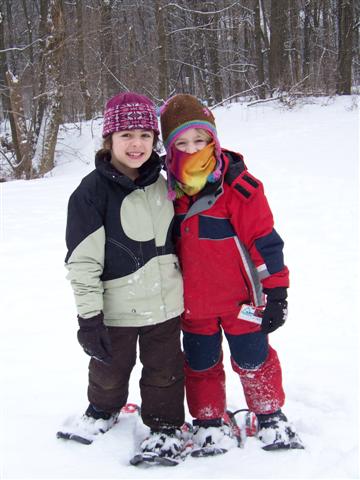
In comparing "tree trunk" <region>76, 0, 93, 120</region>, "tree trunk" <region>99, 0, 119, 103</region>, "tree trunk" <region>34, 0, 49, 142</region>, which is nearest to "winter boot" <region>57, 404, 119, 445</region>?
"tree trunk" <region>34, 0, 49, 142</region>

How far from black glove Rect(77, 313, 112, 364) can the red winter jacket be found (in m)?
0.40

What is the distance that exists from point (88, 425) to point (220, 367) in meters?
0.65

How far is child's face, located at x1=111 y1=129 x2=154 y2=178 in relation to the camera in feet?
6.23

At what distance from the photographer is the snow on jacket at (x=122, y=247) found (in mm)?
1834

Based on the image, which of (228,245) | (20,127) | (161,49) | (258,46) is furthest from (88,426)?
(258,46)

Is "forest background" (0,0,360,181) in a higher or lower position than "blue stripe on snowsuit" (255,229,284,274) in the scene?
higher

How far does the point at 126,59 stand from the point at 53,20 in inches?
212

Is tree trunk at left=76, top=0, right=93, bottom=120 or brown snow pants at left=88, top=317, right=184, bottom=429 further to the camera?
tree trunk at left=76, top=0, right=93, bottom=120

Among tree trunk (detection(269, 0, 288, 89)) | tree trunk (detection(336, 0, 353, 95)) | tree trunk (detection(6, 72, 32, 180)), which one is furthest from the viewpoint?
tree trunk (detection(269, 0, 288, 89))

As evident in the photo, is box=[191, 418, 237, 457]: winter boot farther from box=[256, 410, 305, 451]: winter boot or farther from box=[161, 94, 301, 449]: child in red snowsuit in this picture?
box=[256, 410, 305, 451]: winter boot

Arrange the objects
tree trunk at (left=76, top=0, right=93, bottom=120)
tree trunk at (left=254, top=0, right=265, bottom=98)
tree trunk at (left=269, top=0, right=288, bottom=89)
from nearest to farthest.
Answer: tree trunk at (left=76, top=0, right=93, bottom=120) < tree trunk at (left=269, top=0, right=288, bottom=89) < tree trunk at (left=254, top=0, right=265, bottom=98)

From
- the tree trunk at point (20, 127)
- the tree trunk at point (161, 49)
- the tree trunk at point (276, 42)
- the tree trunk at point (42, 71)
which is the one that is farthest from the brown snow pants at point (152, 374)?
the tree trunk at point (276, 42)

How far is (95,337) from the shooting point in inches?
71.8

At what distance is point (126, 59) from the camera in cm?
1502
